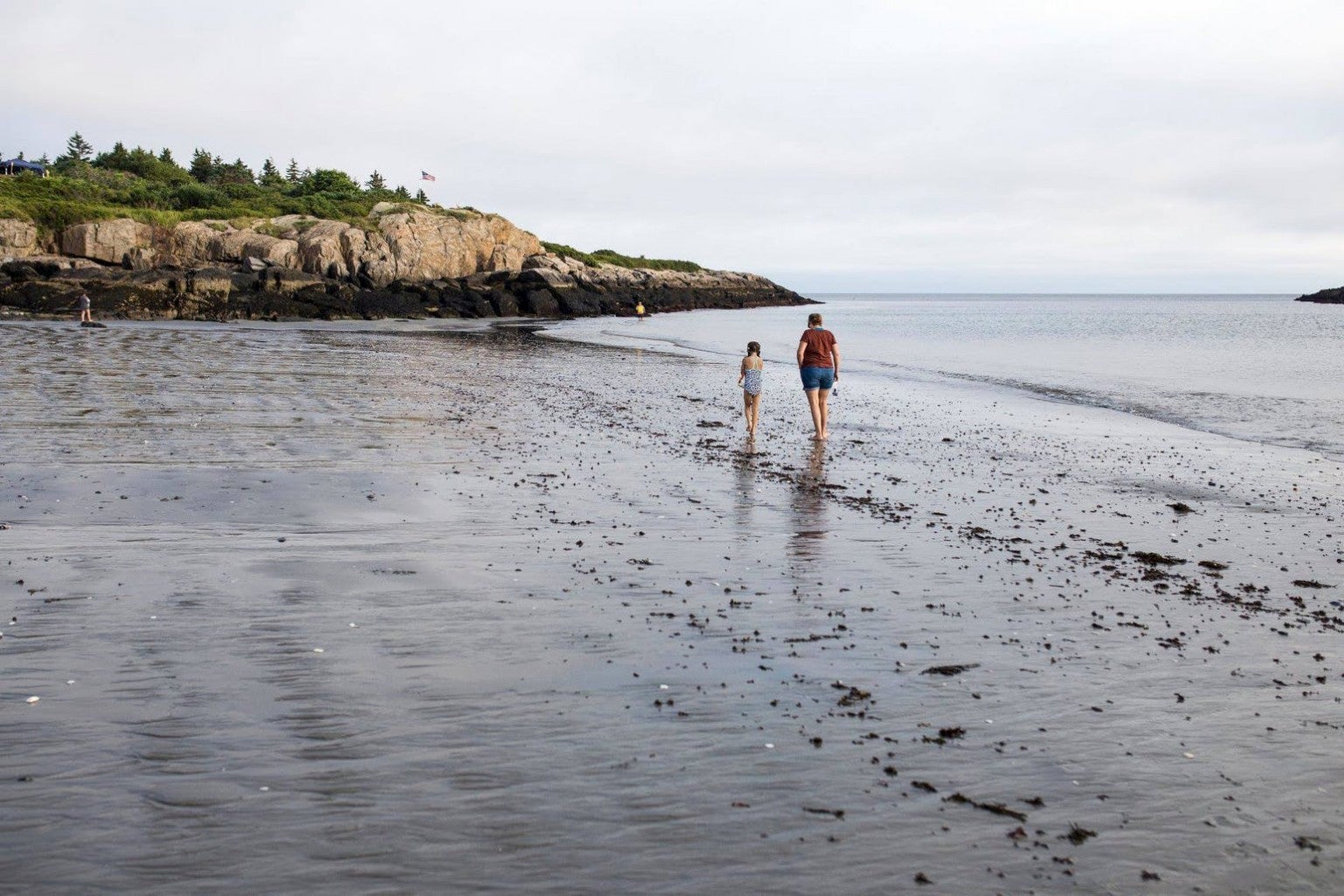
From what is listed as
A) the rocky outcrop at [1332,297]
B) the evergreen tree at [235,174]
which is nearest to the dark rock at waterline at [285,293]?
the evergreen tree at [235,174]

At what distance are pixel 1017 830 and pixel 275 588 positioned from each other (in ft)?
19.7

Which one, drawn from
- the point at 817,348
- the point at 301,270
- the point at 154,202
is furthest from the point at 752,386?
the point at 154,202

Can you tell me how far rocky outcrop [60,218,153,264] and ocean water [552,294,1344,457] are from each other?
30971mm

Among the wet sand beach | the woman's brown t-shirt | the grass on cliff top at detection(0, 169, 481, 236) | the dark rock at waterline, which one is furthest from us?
the grass on cliff top at detection(0, 169, 481, 236)

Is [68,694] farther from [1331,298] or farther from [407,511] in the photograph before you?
[1331,298]

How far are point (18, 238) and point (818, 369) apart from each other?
68396 mm

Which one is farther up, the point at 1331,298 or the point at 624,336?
the point at 1331,298

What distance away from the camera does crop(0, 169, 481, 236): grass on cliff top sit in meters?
70.9

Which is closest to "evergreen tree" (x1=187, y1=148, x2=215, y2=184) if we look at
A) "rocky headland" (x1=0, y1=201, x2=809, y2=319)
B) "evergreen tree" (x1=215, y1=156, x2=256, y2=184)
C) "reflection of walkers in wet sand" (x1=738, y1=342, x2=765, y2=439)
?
"evergreen tree" (x1=215, y1=156, x2=256, y2=184)

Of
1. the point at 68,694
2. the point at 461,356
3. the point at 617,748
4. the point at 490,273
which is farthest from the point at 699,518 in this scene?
the point at 490,273

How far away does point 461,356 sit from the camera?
3772cm

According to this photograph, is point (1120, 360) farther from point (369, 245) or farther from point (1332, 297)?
point (1332, 297)

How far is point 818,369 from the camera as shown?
62.3 ft

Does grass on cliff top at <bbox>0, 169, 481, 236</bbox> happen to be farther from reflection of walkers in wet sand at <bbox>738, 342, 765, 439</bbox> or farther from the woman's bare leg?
the woman's bare leg
